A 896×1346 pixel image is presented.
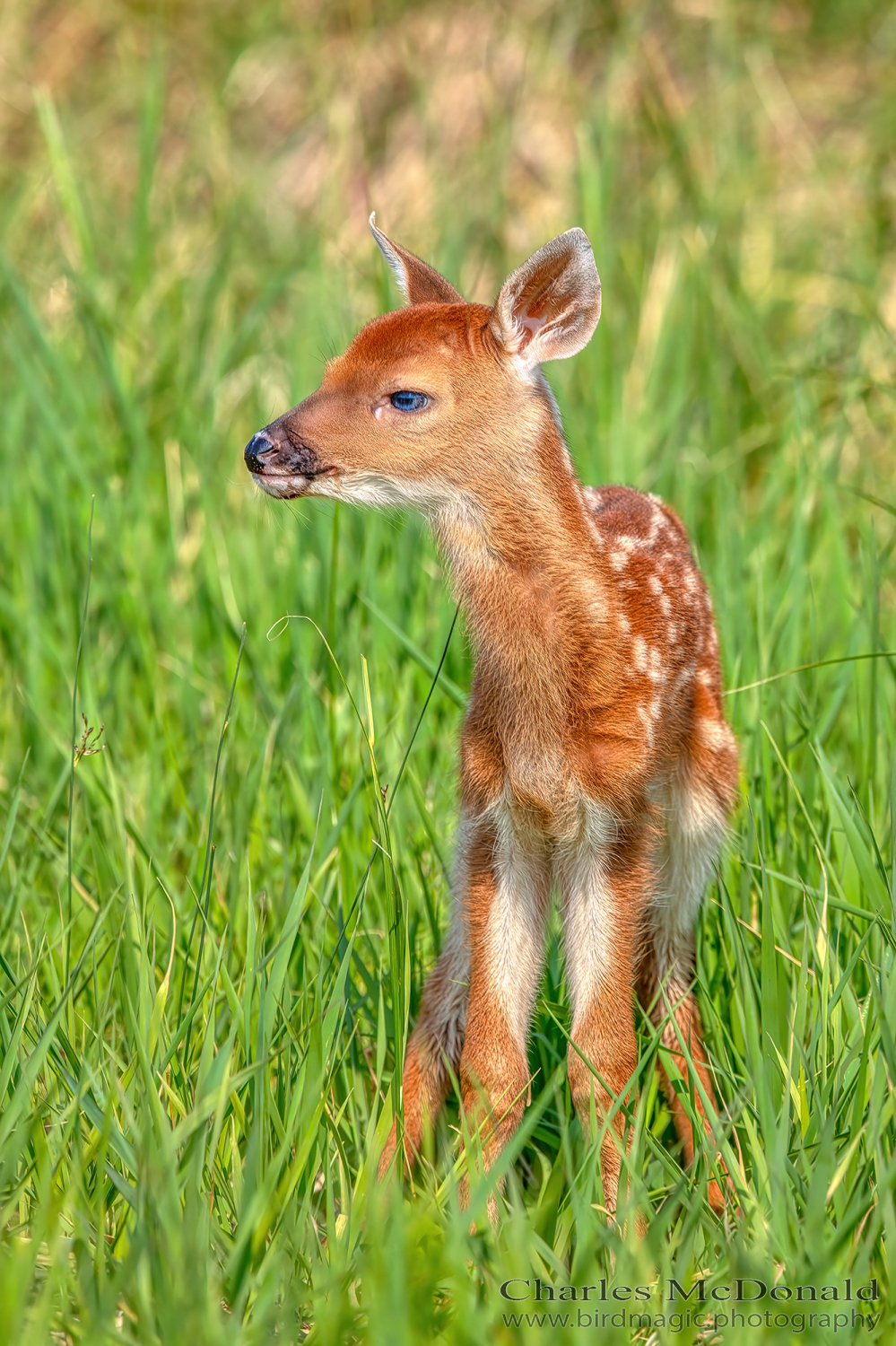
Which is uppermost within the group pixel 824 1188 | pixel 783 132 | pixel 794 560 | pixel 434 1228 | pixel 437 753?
pixel 783 132

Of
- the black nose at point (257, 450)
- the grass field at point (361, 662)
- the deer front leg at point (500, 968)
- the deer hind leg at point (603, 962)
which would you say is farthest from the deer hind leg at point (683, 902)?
the black nose at point (257, 450)

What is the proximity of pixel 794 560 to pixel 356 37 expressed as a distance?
4.31 metres

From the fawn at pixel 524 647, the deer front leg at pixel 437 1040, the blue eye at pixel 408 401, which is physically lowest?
the deer front leg at pixel 437 1040

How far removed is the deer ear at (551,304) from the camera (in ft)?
9.55

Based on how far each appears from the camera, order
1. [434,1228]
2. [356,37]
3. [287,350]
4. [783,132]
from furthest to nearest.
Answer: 1. [783,132]
2. [356,37]
3. [287,350]
4. [434,1228]

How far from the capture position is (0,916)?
3.41 meters

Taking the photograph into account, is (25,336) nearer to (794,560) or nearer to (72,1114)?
(794,560)

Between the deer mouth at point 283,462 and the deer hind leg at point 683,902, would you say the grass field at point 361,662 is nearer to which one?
the deer hind leg at point 683,902

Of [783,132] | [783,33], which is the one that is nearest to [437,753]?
[783,132]

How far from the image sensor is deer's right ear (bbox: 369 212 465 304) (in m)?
3.28

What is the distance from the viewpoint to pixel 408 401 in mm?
2928

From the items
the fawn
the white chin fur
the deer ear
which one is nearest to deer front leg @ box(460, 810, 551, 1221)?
the fawn

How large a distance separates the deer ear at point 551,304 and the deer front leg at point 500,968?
3.16 ft

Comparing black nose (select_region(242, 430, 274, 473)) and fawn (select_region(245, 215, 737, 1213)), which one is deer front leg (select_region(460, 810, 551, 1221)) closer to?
fawn (select_region(245, 215, 737, 1213))
